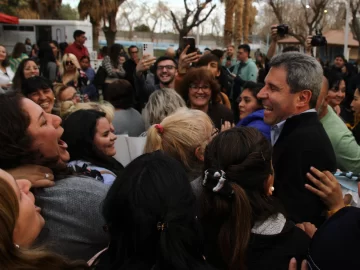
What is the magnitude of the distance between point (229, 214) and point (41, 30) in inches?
881

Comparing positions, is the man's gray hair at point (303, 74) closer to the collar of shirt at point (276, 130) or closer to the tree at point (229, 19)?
the collar of shirt at point (276, 130)

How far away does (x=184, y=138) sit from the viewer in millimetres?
2650

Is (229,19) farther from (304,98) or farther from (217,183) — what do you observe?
(217,183)

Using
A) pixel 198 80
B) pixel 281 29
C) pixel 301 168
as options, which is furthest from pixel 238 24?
pixel 301 168

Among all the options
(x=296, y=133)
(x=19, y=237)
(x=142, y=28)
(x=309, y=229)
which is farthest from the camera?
(x=142, y=28)

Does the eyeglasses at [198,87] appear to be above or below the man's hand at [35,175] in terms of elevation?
above

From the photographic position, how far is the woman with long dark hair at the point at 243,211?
1774mm

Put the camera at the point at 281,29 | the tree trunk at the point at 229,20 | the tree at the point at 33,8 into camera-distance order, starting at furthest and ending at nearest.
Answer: the tree at the point at 33,8 < the tree trunk at the point at 229,20 < the camera at the point at 281,29

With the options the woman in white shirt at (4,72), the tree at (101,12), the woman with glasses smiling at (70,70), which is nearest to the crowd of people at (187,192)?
the woman in white shirt at (4,72)

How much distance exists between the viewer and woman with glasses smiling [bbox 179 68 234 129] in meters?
4.50

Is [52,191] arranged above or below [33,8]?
below

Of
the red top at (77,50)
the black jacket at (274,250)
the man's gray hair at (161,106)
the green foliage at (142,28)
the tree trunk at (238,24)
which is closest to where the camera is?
the black jacket at (274,250)

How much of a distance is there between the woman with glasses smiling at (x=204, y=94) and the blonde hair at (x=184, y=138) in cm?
174

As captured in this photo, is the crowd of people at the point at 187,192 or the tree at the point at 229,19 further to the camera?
the tree at the point at 229,19
